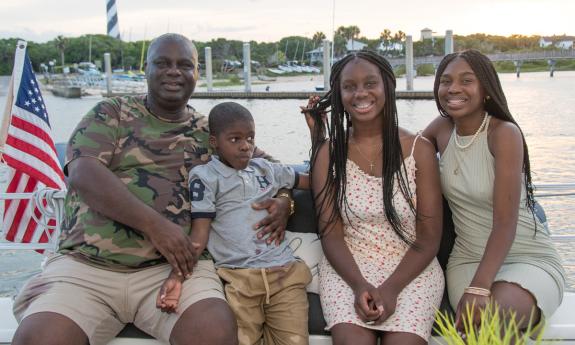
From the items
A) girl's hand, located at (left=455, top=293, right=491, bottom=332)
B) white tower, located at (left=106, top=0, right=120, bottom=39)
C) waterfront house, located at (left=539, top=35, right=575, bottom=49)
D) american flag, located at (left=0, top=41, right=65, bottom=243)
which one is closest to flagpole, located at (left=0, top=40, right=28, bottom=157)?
american flag, located at (left=0, top=41, right=65, bottom=243)

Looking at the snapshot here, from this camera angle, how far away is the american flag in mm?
4527

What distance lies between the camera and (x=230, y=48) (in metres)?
77.7

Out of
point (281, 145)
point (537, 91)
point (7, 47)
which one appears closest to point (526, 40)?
point (537, 91)

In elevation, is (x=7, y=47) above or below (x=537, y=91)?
above

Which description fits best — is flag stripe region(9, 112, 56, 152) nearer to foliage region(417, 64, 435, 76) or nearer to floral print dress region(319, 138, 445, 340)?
floral print dress region(319, 138, 445, 340)

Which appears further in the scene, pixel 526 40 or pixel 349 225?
pixel 526 40

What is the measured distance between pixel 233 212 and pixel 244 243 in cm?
16

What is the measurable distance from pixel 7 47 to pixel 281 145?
5182 centimetres

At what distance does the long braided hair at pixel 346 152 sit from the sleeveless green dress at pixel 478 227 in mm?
232

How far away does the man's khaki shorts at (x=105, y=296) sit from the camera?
271cm

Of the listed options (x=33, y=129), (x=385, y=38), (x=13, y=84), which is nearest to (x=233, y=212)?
(x=33, y=129)

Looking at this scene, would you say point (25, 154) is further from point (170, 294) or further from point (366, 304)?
point (366, 304)

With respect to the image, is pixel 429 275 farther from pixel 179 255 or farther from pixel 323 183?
pixel 179 255

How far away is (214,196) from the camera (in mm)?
3109
